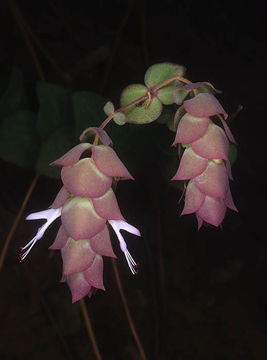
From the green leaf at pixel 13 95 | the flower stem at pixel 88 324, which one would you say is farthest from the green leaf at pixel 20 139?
the flower stem at pixel 88 324

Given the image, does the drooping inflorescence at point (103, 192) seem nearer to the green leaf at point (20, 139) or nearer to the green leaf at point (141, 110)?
the green leaf at point (141, 110)

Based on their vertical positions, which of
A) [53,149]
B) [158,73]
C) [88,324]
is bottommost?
[88,324]

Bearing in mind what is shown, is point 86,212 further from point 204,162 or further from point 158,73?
point 158,73

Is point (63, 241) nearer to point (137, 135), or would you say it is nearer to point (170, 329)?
point (137, 135)

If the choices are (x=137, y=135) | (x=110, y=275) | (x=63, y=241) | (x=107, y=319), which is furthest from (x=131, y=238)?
(x=63, y=241)

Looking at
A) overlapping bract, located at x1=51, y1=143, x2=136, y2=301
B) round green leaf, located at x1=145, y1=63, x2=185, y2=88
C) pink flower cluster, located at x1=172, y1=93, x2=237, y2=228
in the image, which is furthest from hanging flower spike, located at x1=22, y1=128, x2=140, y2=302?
round green leaf, located at x1=145, y1=63, x2=185, y2=88

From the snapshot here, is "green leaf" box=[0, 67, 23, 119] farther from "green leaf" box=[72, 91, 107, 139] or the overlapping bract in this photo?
the overlapping bract

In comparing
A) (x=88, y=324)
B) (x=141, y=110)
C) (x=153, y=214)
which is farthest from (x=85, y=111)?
(x=88, y=324)
